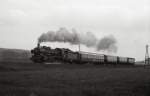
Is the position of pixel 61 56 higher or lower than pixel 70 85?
higher

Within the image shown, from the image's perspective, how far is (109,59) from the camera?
5353cm

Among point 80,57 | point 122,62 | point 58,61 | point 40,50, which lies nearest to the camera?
point 40,50

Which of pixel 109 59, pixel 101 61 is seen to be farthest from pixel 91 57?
pixel 109 59

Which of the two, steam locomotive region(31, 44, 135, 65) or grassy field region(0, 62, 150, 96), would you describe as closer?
grassy field region(0, 62, 150, 96)

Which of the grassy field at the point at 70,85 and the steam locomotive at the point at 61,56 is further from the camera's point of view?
the steam locomotive at the point at 61,56

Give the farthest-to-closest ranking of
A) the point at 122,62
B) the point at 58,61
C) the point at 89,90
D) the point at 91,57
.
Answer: the point at 122,62 < the point at 91,57 < the point at 58,61 < the point at 89,90

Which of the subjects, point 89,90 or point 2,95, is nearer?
point 2,95

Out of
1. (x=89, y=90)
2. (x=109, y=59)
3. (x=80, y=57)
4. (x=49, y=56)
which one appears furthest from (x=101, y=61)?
(x=89, y=90)

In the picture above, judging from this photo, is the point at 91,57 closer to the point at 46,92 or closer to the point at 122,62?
the point at 122,62

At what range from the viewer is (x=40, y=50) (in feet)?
119

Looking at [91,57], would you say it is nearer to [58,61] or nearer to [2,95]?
[58,61]

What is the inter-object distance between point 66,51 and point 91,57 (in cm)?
932

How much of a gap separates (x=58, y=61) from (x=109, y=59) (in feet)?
58.5

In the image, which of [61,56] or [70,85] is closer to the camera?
[70,85]
